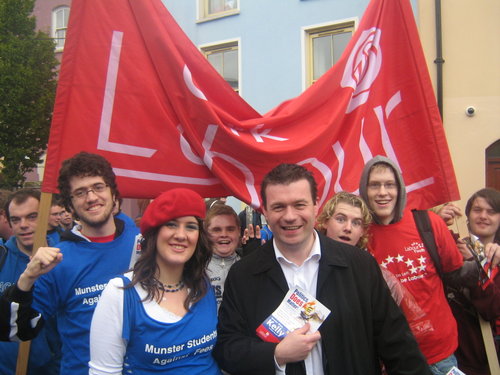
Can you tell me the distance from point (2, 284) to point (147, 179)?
1159mm

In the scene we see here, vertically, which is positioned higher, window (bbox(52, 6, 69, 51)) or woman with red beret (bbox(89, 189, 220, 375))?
window (bbox(52, 6, 69, 51))

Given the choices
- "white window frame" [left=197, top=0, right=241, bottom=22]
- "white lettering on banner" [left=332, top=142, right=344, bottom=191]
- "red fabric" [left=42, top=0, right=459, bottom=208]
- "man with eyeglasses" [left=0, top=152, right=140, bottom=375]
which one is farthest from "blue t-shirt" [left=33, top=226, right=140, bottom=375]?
"white window frame" [left=197, top=0, right=241, bottom=22]

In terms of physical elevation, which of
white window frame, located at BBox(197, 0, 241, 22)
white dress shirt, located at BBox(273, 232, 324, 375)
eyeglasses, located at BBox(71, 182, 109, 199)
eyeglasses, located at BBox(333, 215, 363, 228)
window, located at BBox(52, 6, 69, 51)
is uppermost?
window, located at BBox(52, 6, 69, 51)

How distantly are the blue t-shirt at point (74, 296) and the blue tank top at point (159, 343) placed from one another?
0.38 meters

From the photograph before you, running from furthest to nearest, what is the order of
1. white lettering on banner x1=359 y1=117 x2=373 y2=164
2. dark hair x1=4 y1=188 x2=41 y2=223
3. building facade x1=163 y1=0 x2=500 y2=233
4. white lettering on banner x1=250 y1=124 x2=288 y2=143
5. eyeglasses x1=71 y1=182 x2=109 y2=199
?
building facade x1=163 y1=0 x2=500 y2=233 < white lettering on banner x1=359 y1=117 x2=373 y2=164 < white lettering on banner x1=250 y1=124 x2=288 y2=143 < dark hair x1=4 y1=188 x2=41 y2=223 < eyeglasses x1=71 y1=182 x2=109 y2=199

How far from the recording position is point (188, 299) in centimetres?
199

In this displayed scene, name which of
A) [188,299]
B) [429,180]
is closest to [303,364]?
[188,299]

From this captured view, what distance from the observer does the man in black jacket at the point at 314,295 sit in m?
1.87

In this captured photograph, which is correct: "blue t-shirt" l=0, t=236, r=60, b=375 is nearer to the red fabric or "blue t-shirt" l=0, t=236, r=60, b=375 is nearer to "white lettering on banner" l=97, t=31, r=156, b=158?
the red fabric

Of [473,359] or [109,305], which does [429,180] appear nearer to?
[473,359]

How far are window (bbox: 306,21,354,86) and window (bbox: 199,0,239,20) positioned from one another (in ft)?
8.01

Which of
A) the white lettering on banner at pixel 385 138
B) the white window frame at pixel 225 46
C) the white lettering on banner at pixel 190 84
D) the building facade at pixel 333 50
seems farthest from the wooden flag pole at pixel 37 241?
the white window frame at pixel 225 46

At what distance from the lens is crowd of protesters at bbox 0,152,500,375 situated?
1826 millimetres

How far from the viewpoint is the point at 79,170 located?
224 centimetres
